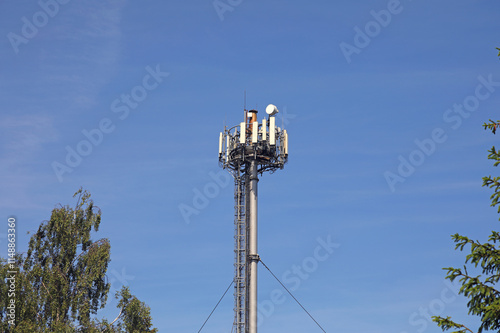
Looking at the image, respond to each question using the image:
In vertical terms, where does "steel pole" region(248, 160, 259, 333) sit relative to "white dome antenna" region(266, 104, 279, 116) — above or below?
below

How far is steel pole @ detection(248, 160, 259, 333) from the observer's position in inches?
2630

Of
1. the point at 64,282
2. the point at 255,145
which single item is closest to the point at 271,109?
the point at 255,145

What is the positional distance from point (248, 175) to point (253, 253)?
8752 millimetres

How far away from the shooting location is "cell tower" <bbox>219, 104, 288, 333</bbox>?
222ft

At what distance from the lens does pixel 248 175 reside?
7200 cm

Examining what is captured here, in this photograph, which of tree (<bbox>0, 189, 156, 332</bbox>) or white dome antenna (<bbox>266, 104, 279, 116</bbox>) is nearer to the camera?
tree (<bbox>0, 189, 156, 332</bbox>)

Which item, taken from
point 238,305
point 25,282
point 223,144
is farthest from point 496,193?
point 223,144

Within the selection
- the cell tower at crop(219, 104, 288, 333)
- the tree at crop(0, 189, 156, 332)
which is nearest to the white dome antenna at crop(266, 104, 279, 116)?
the cell tower at crop(219, 104, 288, 333)

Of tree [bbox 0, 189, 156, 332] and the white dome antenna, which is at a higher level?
the white dome antenna

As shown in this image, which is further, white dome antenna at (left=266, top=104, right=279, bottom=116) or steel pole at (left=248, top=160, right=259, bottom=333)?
white dome antenna at (left=266, top=104, right=279, bottom=116)

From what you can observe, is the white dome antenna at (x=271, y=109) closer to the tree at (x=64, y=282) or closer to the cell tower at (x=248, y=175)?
the cell tower at (x=248, y=175)

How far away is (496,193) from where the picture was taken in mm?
23375

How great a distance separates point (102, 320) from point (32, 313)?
20.2ft

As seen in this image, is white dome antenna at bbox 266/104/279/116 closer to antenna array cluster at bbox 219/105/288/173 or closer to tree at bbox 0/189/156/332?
antenna array cluster at bbox 219/105/288/173
